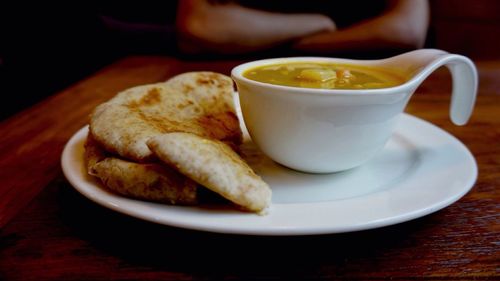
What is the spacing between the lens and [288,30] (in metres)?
3.47

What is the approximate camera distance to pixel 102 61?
5551mm

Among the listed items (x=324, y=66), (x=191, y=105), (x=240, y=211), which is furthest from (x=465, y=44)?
(x=240, y=211)

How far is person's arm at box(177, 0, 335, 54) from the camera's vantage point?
3.24 meters

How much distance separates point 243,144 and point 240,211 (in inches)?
19.8

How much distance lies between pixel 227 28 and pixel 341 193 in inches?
98.4

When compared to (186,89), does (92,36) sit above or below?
below

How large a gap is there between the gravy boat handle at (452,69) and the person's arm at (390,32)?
2.03 metres

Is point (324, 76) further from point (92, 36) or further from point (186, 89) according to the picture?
point (92, 36)

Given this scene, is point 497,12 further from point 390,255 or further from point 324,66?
point 390,255

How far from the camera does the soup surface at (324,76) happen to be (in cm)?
109

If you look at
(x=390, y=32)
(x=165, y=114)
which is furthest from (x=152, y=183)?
(x=390, y=32)

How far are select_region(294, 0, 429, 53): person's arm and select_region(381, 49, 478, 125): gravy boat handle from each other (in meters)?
2.03

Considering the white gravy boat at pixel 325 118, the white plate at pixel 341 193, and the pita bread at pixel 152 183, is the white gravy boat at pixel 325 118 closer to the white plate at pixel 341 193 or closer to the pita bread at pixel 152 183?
the white plate at pixel 341 193

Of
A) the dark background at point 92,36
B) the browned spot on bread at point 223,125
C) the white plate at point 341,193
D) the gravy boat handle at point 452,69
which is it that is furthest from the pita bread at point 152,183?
the dark background at point 92,36
